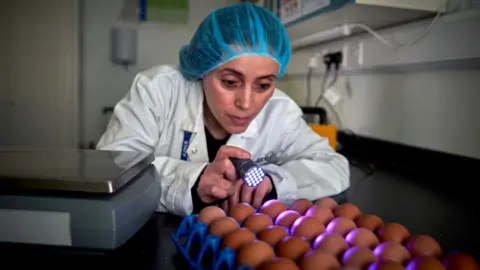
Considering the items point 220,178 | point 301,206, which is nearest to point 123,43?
point 220,178

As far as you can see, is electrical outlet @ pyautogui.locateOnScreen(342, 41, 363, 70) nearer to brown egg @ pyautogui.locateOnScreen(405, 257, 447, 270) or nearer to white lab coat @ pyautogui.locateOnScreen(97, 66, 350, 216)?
white lab coat @ pyautogui.locateOnScreen(97, 66, 350, 216)

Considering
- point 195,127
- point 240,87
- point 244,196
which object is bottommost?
point 244,196

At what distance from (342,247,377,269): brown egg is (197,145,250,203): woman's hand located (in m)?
0.33

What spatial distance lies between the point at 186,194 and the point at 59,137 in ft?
6.08

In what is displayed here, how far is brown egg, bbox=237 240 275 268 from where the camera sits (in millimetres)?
450

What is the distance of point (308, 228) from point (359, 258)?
11 cm

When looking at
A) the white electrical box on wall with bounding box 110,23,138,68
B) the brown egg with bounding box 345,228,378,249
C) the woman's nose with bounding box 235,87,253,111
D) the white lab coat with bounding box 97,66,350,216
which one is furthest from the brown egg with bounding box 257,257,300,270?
the white electrical box on wall with bounding box 110,23,138,68

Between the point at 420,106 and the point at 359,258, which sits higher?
the point at 420,106

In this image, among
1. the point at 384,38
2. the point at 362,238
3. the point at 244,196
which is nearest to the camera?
the point at 362,238

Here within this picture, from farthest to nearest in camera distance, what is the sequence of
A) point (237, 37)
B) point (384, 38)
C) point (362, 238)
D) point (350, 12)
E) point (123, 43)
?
point (123, 43) → point (384, 38) → point (350, 12) → point (237, 37) → point (362, 238)

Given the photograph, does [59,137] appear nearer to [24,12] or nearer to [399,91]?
[24,12]

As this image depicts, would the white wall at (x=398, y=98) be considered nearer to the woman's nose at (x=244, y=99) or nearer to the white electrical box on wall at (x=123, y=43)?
the white electrical box on wall at (x=123, y=43)

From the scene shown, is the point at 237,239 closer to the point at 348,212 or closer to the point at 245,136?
the point at 348,212

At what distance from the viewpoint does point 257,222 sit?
0.57 meters
